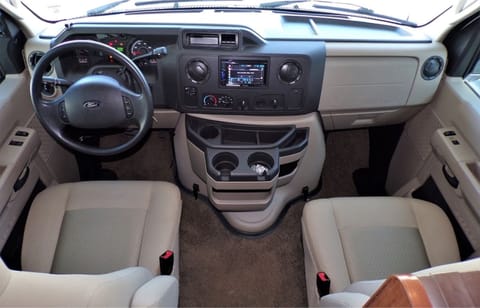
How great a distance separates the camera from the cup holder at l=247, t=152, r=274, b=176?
1.62 m

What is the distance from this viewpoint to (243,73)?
4.99 feet

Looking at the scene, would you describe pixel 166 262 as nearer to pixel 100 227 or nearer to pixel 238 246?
pixel 100 227

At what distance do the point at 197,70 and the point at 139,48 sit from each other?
0.23 m

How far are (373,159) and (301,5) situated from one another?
0.99 metres

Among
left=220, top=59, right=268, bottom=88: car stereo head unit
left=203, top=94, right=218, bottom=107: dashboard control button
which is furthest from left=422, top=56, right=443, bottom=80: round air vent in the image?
left=203, top=94, right=218, bottom=107: dashboard control button

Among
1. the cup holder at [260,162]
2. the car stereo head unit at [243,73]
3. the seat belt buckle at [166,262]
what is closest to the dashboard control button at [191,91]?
the car stereo head unit at [243,73]

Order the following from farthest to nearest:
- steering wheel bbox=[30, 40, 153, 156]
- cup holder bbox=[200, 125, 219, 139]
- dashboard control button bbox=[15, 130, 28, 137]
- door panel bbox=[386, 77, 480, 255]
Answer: cup holder bbox=[200, 125, 219, 139]
dashboard control button bbox=[15, 130, 28, 137]
door panel bbox=[386, 77, 480, 255]
steering wheel bbox=[30, 40, 153, 156]

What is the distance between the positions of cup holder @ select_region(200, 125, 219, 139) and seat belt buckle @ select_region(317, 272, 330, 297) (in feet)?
2.44

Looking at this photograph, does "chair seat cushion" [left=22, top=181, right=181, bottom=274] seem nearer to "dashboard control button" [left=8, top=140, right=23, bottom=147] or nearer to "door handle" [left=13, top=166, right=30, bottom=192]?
"door handle" [left=13, top=166, right=30, bottom=192]

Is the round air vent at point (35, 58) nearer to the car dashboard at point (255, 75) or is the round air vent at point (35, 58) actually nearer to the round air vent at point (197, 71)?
the car dashboard at point (255, 75)

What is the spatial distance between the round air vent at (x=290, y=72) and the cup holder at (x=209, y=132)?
0.38 m

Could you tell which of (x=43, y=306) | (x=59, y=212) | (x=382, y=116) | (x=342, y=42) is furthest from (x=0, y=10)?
(x=382, y=116)

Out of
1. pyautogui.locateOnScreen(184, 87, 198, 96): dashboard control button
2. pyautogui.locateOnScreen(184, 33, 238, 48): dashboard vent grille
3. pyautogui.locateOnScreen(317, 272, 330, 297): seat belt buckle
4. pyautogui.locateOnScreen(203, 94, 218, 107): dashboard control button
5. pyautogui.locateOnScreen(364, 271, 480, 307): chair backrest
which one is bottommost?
pyautogui.locateOnScreen(317, 272, 330, 297): seat belt buckle

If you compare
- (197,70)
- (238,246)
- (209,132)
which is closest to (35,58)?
(197,70)
